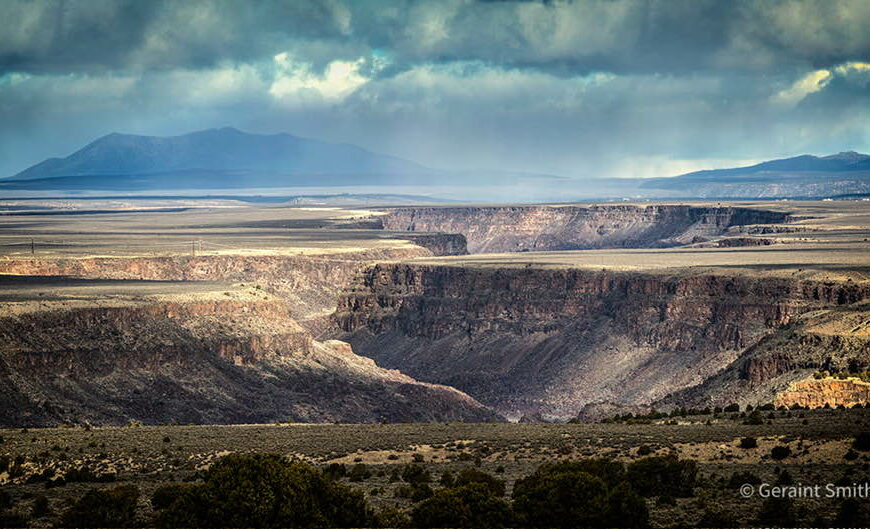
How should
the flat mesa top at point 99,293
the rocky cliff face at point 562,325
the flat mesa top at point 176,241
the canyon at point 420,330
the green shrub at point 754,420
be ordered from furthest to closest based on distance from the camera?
the flat mesa top at point 176,241 < the rocky cliff face at point 562,325 < the flat mesa top at point 99,293 < the canyon at point 420,330 < the green shrub at point 754,420

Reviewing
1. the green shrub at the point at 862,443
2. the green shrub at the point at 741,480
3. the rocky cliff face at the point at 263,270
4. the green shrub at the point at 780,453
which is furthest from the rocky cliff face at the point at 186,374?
the green shrub at the point at 741,480

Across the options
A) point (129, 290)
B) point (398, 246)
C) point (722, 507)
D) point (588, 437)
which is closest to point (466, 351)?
point (129, 290)

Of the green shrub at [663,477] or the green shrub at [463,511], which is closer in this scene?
the green shrub at [463,511]

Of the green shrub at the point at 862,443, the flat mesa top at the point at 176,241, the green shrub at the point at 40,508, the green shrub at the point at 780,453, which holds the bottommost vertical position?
the flat mesa top at the point at 176,241

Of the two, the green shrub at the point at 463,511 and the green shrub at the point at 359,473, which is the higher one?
the green shrub at the point at 463,511

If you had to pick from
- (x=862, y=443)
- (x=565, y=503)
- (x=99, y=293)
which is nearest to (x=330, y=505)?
→ (x=565, y=503)

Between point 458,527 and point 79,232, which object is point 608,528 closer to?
point 458,527

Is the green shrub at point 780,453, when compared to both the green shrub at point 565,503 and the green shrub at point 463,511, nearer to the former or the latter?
the green shrub at point 565,503
